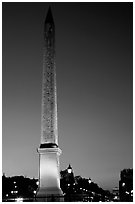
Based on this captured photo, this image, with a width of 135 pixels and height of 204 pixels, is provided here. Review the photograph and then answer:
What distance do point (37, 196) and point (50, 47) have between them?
35.9ft

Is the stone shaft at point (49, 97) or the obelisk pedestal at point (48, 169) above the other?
the stone shaft at point (49, 97)

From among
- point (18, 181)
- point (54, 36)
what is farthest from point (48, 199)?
point (18, 181)

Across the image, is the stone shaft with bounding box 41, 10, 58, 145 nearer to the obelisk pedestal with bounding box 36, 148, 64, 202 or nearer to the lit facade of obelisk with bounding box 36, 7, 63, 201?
the lit facade of obelisk with bounding box 36, 7, 63, 201

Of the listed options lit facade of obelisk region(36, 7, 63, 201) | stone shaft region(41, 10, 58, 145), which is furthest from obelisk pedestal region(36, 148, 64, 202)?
stone shaft region(41, 10, 58, 145)

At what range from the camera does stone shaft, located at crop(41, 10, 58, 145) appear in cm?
2673

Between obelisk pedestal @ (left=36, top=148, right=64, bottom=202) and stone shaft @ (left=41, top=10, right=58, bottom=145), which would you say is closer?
obelisk pedestal @ (left=36, top=148, right=64, bottom=202)

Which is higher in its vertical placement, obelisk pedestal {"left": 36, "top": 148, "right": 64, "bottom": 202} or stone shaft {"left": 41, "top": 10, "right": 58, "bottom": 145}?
stone shaft {"left": 41, "top": 10, "right": 58, "bottom": 145}

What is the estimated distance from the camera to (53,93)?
1087 inches

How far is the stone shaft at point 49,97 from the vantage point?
87.7ft

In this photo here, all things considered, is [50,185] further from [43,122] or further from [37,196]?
[43,122]

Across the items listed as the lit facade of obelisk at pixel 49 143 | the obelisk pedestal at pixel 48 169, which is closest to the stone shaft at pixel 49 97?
the lit facade of obelisk at pixel 49 143

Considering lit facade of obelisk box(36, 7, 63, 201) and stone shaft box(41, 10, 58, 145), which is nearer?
lit facade of obelisk box(36, 7, 63, 201)

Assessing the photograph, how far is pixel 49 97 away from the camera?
27.3m

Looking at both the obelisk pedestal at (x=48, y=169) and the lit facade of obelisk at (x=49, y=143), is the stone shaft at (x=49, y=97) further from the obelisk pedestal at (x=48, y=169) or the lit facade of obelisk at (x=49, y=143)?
the obelisk pedestal at (x=48, y=169)
